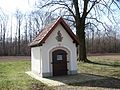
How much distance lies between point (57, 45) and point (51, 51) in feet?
2.18

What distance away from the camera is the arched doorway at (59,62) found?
19.6 m

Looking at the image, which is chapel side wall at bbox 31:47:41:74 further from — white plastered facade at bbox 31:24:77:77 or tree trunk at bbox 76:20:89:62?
tree trunk at bbox 76:20:89:62

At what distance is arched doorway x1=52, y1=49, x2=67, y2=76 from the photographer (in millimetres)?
19562

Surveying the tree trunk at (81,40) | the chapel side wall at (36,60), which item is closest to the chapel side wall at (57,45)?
the chapel side wall at (36,60)

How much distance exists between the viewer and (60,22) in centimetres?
1977

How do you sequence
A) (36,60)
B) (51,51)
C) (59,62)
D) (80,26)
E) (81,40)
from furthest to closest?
(80,26)
(81,40)
(36,60)
(59,62)
(51,51)

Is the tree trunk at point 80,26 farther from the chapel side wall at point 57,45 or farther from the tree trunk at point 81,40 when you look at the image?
the chapel side wall at point 57,45

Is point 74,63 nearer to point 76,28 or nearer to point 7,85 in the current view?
point 7,85

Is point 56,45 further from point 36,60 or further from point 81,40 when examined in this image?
point 81,40

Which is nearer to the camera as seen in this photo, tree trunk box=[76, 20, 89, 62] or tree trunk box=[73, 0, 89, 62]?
tree trunk box=[76, 20, 89, 62]

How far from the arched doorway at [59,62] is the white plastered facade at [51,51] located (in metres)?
0.26

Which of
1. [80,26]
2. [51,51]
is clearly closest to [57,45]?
[51,51]

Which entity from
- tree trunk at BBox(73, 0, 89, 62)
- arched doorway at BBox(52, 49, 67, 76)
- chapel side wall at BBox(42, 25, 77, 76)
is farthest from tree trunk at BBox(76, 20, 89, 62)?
arched doorway at BBox(52, 49, 67, 76)

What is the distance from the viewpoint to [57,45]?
773 inches
